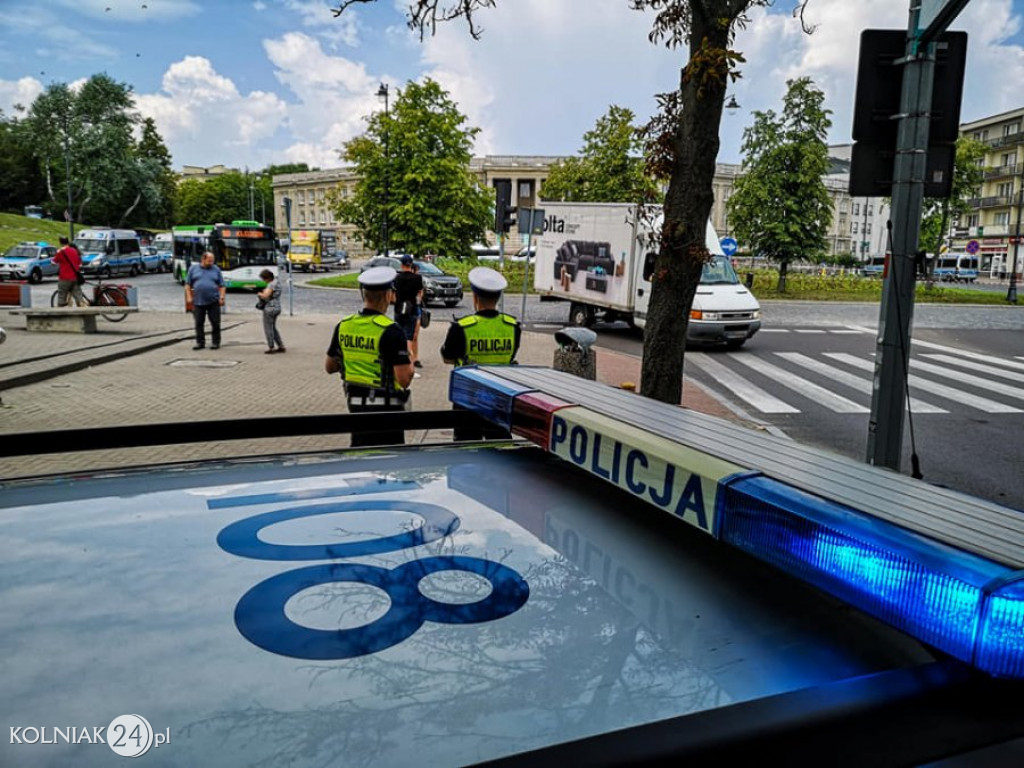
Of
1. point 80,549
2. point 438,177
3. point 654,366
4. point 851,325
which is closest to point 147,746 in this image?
point 80,549

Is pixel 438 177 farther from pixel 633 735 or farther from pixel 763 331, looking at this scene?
pixel 633 735

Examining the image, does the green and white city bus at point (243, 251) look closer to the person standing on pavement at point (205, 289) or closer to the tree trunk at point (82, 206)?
the person standing on pavement at point (205, 289)

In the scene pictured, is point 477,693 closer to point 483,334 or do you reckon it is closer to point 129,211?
point 483,334

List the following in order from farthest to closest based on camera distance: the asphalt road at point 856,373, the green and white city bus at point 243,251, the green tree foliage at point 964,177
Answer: the green tree foliage at point 964,177
the green and white city bus at point 243,251
the asphalt road at point 856,373

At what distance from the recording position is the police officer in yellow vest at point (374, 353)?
525 centimetres

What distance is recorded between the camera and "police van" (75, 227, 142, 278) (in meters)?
45.8

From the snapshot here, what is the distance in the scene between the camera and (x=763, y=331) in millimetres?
22703

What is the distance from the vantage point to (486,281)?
233 inches

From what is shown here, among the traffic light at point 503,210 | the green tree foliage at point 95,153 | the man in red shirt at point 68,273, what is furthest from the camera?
the green tree foliage at point 95,153

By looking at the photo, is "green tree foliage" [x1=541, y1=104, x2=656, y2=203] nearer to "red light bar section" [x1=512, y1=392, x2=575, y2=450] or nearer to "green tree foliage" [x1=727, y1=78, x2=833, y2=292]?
"green tree foliage" [x1=727, y1=78, x2=833, y2=292]

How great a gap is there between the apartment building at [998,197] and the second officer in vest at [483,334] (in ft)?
283

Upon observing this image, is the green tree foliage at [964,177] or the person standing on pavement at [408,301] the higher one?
the green tree foliage at [964,177]

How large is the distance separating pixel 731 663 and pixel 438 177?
41229mm

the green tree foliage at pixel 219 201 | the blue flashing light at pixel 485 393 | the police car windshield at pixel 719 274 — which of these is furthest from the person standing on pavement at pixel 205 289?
the green tree foliage at pixel 219 201
